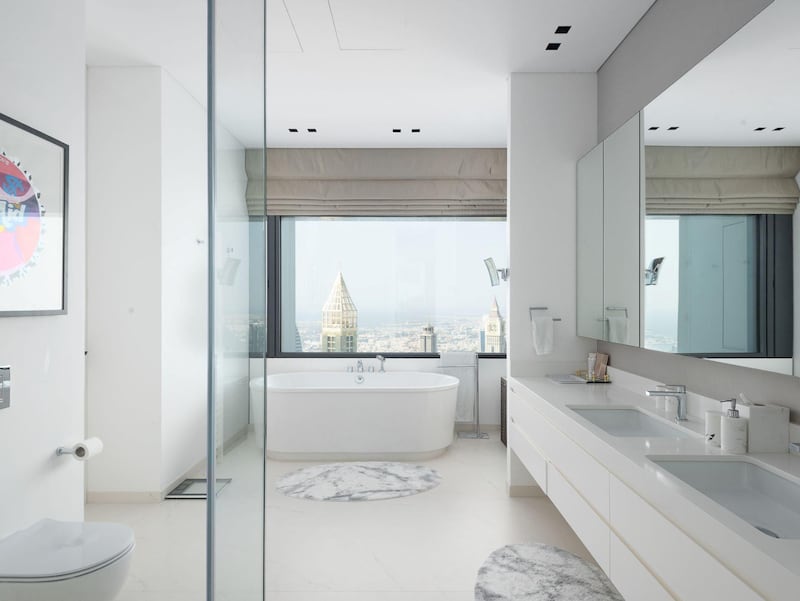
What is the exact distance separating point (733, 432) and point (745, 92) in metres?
1.18

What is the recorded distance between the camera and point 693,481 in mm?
1710

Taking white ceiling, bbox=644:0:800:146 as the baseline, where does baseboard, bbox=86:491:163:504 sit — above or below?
below

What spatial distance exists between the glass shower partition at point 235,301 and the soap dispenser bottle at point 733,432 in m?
1.49

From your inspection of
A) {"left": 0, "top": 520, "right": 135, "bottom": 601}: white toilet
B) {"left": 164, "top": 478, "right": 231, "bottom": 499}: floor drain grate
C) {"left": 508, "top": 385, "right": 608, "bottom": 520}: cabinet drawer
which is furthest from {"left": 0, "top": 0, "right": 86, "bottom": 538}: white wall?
{"left": 508, "top": 385, "right": 608, "bottom": 520}: cabinet drawer

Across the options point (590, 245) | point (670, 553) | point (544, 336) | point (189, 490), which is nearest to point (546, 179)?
point (590, 245)

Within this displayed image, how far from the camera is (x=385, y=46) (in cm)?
313

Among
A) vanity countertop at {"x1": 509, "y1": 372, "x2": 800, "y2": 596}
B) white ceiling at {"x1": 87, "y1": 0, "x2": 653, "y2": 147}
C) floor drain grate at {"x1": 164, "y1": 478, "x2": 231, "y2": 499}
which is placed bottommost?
floor drain grate at {"x1": 164, "y1": 478, "x2": 231, "y2": 499}

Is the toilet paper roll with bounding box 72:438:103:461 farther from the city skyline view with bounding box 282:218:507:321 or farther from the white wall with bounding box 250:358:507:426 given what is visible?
the city skyline view with bounding box 282:218:507:321

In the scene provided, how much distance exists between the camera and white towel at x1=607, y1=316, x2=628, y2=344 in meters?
2.79

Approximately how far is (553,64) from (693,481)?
2643 mm

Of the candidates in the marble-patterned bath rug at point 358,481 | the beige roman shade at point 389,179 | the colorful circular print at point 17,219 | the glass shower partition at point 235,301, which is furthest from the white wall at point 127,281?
the glass shower partition at point 235,301

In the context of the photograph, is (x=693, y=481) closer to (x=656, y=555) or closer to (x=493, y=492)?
(x=656, y=555)

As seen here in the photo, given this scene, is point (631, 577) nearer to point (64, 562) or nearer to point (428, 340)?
point (64, 562)

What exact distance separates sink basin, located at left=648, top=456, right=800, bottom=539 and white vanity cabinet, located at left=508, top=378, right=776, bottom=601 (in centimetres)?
22
